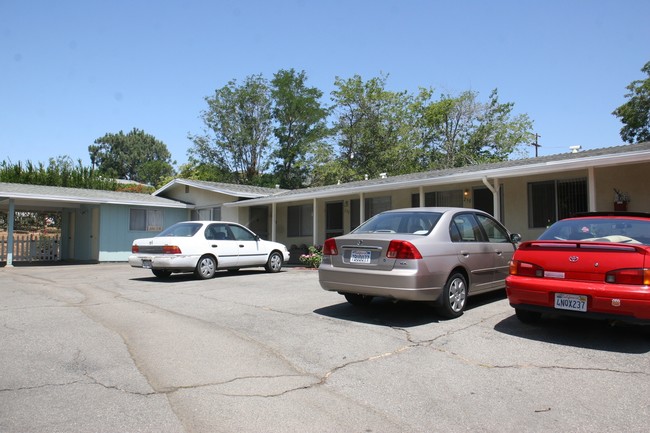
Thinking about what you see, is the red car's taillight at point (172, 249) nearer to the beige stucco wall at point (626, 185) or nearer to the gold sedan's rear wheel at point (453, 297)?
the gold sedan's rear wheel at point (453, 297)

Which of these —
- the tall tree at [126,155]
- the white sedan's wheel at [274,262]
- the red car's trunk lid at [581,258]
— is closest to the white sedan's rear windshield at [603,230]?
the red car's trunk lid at [581,258]

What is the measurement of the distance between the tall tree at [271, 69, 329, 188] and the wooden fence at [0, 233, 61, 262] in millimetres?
25068

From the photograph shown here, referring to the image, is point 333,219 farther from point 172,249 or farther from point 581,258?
point 581,258

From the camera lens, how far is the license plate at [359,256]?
6.41m

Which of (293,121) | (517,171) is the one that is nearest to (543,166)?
(517,171)

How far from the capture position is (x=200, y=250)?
1172cm

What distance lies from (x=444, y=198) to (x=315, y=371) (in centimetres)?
1124

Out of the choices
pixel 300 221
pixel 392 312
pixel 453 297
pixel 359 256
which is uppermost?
pixel 300 221

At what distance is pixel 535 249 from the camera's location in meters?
5.77

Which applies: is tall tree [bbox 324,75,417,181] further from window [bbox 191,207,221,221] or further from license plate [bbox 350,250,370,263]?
license plate [bbox 350,250,370,263]

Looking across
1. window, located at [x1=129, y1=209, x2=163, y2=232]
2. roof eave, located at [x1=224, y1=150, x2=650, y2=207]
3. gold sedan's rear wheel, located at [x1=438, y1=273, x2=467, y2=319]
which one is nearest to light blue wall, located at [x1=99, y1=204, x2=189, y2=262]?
window, located at [x1=129, y1=209, x2=163, y2=232]

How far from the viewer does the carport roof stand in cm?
1809

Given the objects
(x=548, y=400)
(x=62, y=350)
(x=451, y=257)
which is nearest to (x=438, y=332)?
(x=451, y=257)

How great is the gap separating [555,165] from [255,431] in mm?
9839
